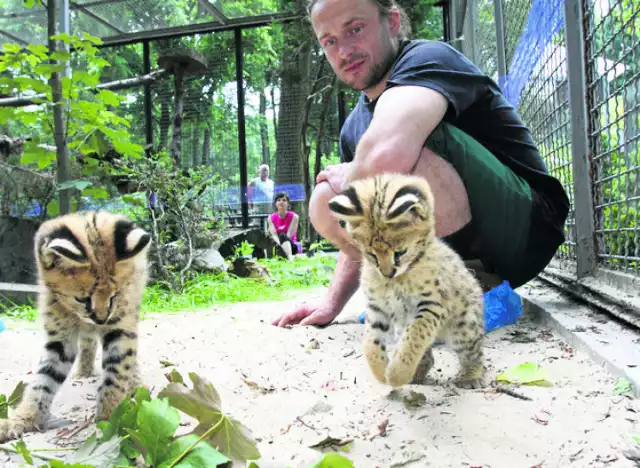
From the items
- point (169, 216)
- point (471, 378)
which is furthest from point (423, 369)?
point (169, 216)

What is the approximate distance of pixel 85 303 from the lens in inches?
104

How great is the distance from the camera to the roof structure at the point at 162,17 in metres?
12.0

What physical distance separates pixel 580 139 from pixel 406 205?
215cm

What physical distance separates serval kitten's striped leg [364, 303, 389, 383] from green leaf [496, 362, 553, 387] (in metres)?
0.61

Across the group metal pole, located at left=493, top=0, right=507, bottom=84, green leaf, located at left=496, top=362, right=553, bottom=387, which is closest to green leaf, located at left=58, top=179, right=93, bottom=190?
green leaf, located at left=496, top=362, right=553, bottom=387

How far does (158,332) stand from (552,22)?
4018mm

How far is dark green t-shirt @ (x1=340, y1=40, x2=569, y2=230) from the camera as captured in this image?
346cm

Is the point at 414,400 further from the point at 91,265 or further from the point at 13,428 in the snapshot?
the point at 13,428

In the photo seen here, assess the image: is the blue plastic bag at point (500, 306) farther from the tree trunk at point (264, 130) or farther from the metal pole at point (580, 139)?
the tree trunk at point (264, 130)

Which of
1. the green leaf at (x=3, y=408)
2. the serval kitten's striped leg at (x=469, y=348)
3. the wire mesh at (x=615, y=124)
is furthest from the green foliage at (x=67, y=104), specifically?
the wire mesh at (x=615, y=124)

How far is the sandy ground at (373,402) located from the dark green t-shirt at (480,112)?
1.03 metres

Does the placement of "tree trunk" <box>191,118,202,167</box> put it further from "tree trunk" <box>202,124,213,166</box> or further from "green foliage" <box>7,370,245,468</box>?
"green foliage" <box>7,370,245,468</box>

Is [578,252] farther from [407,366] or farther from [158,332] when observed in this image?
[158,332]

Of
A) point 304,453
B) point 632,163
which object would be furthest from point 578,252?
point 304,453
